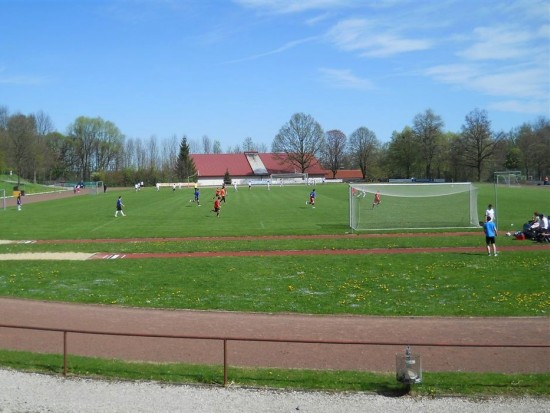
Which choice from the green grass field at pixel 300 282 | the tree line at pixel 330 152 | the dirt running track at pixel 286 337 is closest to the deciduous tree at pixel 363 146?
the tree line at pixel 330 152

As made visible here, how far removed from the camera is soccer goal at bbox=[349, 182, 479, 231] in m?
35.6

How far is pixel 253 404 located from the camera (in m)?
9.08

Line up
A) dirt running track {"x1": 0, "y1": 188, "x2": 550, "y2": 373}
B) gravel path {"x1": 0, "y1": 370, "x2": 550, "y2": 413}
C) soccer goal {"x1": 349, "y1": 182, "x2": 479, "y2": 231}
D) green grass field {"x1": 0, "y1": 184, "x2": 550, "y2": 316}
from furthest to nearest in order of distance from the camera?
soccer goal {"x1": 349, "y1": 182, "x2": 479, "y2": 231}, green grass field {"x1": 0, "y1": 184, "x2": 550, "y2": 316}, dirt running track {"x1": 0, "y1": 188, "x2": 550, "y2": 373}, gravel path {"x1": 0, "y1": 370, "x2": 550, "y2": 413}

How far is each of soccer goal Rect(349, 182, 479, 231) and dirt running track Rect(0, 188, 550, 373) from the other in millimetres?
19984

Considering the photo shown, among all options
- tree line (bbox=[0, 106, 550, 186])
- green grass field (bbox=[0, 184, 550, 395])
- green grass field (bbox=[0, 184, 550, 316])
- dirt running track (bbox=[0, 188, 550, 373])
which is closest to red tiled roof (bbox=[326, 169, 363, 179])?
tree line (bbox=[0, 106, 550, 186])

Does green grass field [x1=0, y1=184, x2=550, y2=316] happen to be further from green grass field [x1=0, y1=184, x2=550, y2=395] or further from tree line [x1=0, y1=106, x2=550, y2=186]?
tree line [x1=0, y1=106, x2=550, y2=186]

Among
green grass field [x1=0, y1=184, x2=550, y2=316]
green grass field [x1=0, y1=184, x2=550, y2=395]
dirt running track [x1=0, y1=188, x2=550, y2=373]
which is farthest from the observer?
green grass field [x1=0, y1=184, x2=550, y2=316]

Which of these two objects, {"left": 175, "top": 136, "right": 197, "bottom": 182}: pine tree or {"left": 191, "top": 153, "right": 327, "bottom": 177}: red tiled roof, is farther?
{"left": 191, "top": 153, "right": 327, "bottom": 177}: red tiled roof

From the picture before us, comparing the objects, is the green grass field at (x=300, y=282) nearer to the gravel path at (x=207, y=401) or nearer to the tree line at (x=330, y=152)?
the gravel path at (x=207, y=401)

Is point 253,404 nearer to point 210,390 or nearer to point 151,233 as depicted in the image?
point 210,390

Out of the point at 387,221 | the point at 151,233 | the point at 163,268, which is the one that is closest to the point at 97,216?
the point at 151,233

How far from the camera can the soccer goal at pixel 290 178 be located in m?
122

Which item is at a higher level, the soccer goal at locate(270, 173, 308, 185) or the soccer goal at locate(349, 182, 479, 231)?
the soccer goal at locate(270, 173, 308, 185)

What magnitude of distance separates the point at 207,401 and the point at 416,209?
39484 mm
